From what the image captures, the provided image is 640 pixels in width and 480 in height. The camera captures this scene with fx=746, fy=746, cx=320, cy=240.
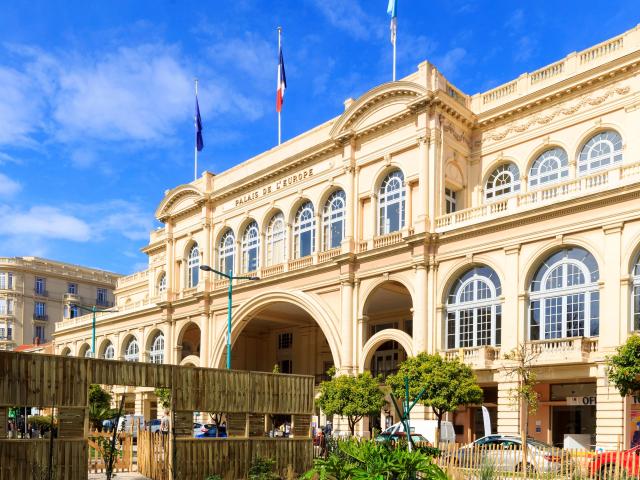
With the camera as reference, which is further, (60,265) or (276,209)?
(60,265)

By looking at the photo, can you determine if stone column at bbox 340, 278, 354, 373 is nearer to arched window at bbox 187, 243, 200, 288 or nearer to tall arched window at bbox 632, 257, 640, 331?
tall arched window at bbox 632, 257, 640, 331

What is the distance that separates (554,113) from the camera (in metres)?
36.4

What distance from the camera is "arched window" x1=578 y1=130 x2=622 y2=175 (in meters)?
34.2

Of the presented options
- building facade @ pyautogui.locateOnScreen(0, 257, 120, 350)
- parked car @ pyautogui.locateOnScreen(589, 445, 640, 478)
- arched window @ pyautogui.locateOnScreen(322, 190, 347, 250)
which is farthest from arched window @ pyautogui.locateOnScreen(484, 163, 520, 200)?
building facade @ pyautogui.locateOnScreen(0, 257, 120, 350)

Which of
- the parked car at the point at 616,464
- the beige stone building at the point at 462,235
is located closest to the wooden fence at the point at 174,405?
the parked car at the point at 616,464

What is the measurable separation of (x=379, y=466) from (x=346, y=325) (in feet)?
84.2

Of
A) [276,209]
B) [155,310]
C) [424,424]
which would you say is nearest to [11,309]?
[155,310]

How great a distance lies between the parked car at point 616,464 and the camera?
17750 millimetres

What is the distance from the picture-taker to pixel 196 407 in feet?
65.5

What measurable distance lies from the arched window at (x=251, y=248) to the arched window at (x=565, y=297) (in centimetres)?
2139

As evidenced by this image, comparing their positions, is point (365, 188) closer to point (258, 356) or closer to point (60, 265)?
point (258, 356)

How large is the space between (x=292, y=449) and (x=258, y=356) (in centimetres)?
3621

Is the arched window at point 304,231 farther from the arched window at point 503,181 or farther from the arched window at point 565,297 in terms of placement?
the arched window at point 565,297

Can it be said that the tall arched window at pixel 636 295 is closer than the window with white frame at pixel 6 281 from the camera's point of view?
Yes
